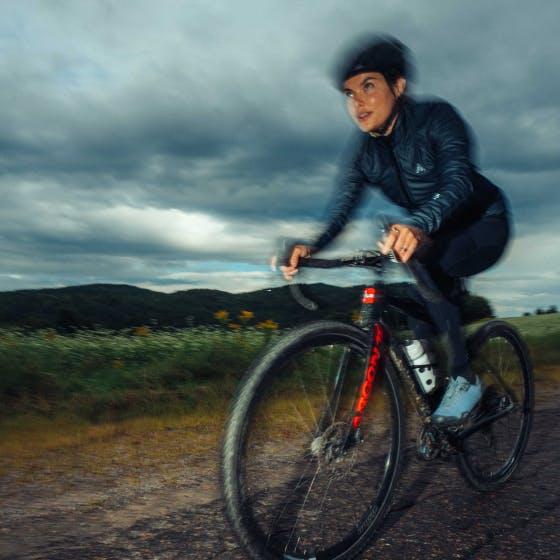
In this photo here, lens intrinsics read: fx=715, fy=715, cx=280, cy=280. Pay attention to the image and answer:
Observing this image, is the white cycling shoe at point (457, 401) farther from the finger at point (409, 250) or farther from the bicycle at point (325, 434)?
the finger at point (409, 250)

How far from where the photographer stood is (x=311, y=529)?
9.25ft

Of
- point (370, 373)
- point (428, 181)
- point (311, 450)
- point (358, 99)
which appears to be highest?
point (358, 99)

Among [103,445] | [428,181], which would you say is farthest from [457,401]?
[103,445]

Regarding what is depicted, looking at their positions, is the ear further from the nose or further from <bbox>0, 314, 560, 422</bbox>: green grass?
<bbox>0, 314, 560, 422</bbox>: green grass

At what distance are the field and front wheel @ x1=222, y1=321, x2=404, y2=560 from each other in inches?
64.4

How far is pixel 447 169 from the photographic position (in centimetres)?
313

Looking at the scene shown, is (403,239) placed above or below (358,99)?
below

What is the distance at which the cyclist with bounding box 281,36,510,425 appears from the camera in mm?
3209

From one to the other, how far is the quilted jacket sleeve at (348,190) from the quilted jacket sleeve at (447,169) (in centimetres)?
50

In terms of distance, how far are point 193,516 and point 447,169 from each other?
189 cm

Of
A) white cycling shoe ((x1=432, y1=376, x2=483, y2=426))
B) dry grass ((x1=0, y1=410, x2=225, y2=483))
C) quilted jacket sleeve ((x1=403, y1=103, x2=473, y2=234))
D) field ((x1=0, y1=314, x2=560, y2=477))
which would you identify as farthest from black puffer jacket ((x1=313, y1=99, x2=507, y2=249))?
field ((x1=0, y1=314, x2=560, y2=477))

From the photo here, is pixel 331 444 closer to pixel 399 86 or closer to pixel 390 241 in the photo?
pixel 390 241

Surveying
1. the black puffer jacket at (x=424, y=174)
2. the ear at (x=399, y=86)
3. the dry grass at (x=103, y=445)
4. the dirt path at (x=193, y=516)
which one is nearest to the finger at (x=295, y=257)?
the black puffer jacket at (x=424, y=174)

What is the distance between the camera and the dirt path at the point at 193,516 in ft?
9.29
